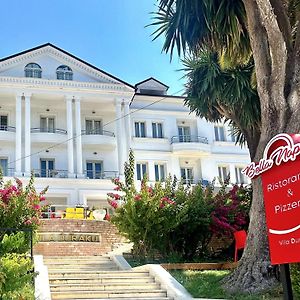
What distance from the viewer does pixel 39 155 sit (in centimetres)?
3316

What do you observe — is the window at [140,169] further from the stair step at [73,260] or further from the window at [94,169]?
the stair step at [73,260]

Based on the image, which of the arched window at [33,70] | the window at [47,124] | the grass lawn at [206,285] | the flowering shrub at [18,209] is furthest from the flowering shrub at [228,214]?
the arched window at [33,70]

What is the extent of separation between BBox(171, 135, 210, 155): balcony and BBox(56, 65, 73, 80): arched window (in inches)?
301

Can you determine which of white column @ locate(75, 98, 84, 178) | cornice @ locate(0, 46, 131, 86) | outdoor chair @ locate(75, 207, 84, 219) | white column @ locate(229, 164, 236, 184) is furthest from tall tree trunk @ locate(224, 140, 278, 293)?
white column @ locate(229, 164, 236, 184)

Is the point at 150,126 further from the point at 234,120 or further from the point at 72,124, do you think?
the point at 234,120

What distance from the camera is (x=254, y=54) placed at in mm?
12227

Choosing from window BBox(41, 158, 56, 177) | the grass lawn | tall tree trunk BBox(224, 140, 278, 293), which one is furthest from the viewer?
window BBox(41, 158, 56, 177)

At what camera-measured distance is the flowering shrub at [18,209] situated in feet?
47.8

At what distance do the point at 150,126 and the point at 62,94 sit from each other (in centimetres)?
615

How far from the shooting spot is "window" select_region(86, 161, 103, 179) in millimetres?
33500

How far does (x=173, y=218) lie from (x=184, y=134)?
21390 millimetres

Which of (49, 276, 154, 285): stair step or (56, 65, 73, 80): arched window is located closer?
(49, 276, 154, 285): stair step

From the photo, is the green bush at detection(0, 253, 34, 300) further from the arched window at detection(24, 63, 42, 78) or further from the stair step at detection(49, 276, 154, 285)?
the arched window at detection(24, 63, 42, 78)

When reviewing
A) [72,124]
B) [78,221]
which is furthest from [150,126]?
[78,221]
